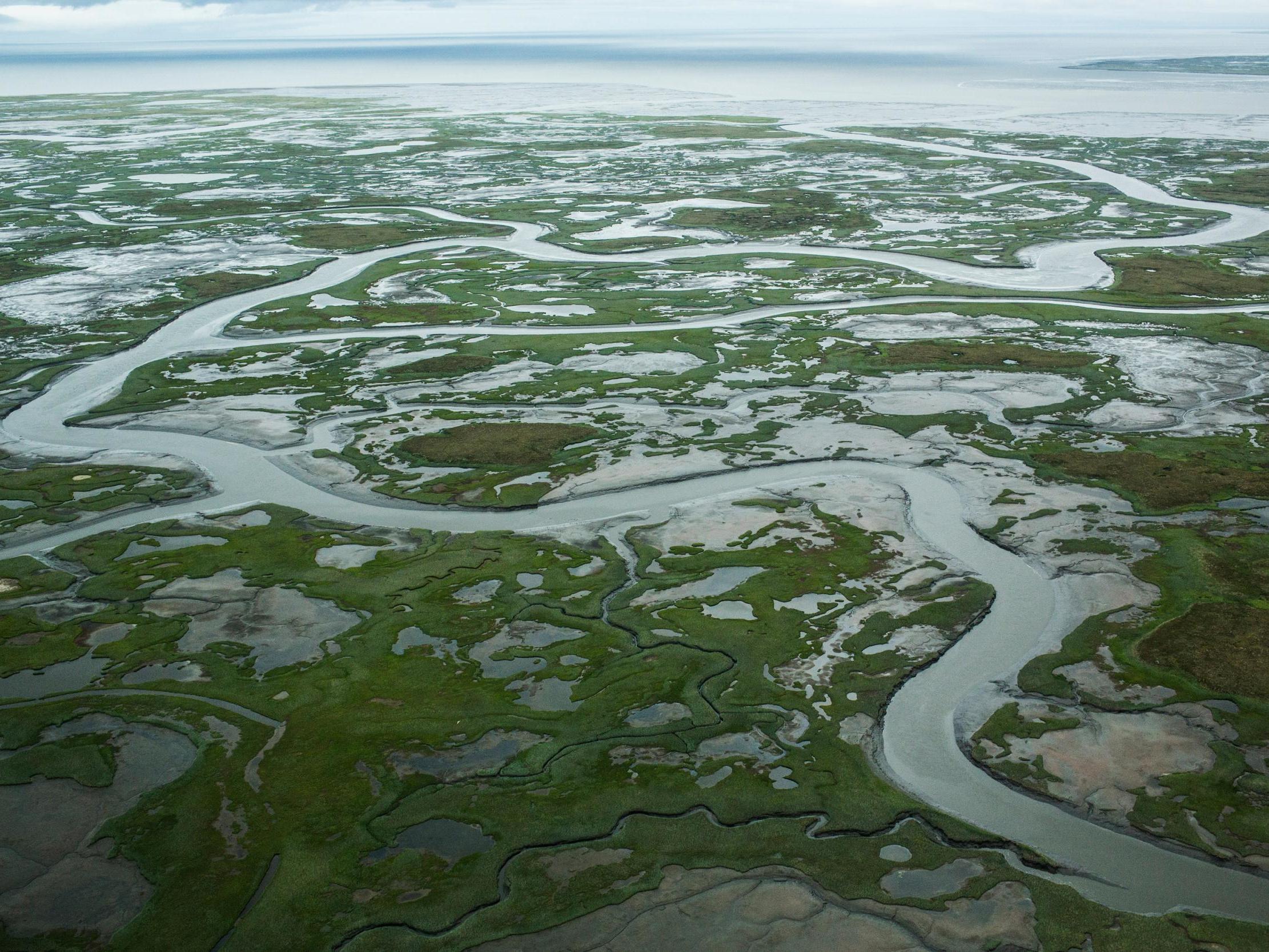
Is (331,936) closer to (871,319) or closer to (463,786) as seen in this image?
(463,786)

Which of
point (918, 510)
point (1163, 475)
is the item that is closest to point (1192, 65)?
point (1163, 475)

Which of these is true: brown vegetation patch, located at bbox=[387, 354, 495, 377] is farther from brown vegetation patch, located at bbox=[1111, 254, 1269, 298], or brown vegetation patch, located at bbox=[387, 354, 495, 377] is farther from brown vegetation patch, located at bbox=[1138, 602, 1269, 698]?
brown vegetation patch, located at bbox=[1111, 254, 1269, 298]

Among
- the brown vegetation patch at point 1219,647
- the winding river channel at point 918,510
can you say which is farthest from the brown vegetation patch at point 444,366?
A: the brown vegetation patch at point 1219,647

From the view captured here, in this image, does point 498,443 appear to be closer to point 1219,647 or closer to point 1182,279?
point 1219,647

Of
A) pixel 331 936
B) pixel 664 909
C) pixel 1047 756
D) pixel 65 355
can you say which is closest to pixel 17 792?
pixel 331 936

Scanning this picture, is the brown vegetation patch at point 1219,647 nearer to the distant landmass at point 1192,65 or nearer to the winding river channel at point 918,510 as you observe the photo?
the winding river channel at point 918,510
